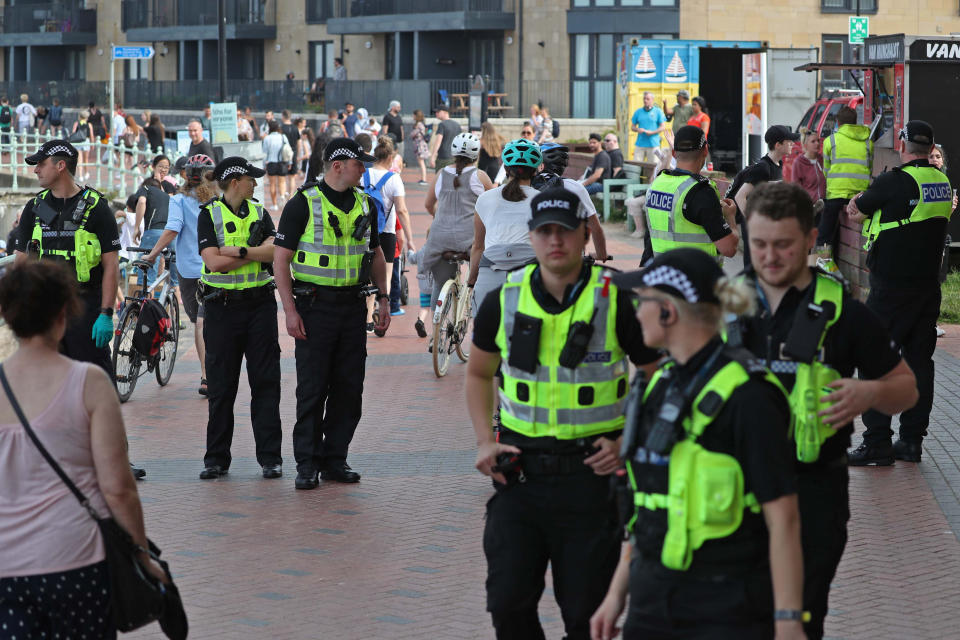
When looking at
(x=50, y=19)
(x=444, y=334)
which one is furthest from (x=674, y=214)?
(x=50, y=19)

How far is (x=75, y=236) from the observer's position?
806 cm

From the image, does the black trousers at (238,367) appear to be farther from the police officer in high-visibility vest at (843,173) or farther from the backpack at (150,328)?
the police officer in high-visibility vest at (843,173)

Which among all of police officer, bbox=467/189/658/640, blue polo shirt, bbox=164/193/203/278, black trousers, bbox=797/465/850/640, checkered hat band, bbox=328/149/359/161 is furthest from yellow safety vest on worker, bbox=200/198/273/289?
black trousers, bbox=797/465/850/640

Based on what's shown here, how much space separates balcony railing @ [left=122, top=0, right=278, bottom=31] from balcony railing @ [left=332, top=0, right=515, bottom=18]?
466 cm

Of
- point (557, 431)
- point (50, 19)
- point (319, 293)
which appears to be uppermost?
point (50, 19)

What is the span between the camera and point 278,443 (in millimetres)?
8789

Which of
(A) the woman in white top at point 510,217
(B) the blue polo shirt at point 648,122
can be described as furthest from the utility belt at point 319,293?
(B) the blue polo shirt at point 648,122

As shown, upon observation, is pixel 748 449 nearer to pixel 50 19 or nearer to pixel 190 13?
→ pixel 190 13

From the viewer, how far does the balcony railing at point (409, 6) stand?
4906 centimetres

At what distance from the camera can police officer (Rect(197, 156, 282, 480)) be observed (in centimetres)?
866

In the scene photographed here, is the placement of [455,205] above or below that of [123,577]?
above

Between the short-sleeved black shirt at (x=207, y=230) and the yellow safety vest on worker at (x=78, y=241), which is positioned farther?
the short-sleeved black shirt at (x=207, y=230)

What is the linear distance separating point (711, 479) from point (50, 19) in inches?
2697

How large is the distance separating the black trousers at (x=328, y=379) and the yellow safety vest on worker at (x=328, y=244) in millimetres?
164
